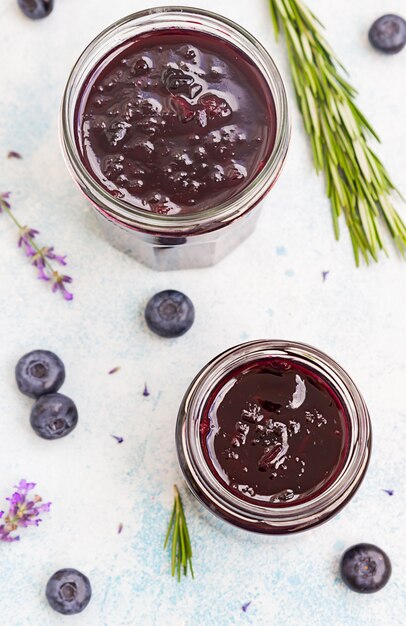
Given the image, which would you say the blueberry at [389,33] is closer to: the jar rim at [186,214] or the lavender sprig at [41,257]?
the jar rim at [186,214]

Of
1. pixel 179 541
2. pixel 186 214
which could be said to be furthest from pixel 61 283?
pixel 179 541

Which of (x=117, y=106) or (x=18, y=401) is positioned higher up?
(x=117, y=106)

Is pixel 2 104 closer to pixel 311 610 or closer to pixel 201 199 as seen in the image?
pixel 201 199

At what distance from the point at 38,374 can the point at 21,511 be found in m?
0.26

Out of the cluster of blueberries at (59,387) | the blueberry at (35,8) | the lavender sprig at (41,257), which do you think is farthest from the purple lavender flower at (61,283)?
the blueberry at (35,8)

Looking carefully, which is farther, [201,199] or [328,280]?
[328,280]

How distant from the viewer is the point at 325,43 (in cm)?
185

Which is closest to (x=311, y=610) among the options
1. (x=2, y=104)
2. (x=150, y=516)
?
(x=150, y=516)

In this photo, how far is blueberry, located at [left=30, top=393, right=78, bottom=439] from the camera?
5.71 feet

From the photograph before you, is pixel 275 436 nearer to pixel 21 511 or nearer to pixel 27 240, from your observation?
pixel 21 511

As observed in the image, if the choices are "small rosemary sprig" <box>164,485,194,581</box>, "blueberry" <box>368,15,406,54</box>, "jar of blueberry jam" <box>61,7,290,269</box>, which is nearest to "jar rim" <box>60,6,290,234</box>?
"jar of blueberry jam" <box>61,7,290,269</box>

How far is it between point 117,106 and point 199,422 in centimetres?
56

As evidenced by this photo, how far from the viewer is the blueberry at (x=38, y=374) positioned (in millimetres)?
1759

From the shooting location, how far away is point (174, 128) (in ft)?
5.08
